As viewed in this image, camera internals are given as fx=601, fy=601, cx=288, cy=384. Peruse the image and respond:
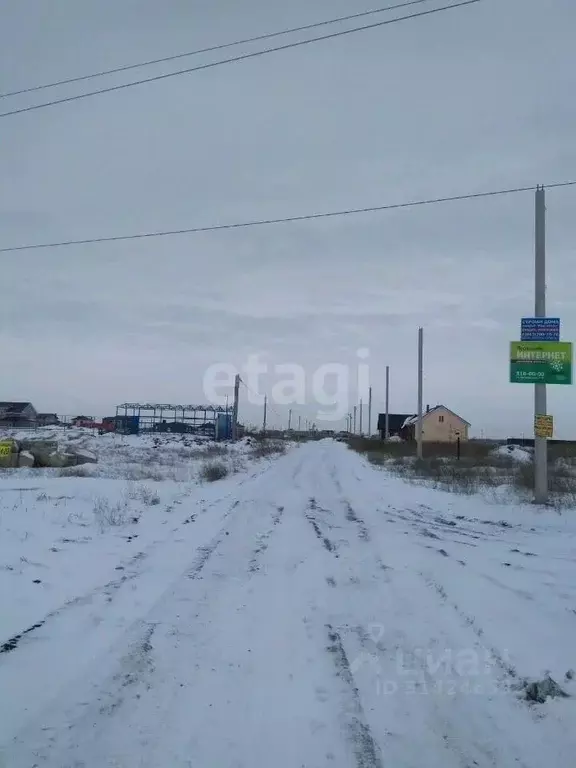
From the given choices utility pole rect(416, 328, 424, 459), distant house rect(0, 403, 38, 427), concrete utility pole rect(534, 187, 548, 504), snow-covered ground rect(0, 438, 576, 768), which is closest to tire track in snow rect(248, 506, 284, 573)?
snow-covered ground rect(0, 438, 576, 768)

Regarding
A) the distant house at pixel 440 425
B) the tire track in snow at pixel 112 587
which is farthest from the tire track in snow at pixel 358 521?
the distant house at pixel 440 425

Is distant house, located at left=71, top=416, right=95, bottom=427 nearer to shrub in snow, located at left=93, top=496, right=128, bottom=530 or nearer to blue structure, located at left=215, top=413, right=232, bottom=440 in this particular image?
blue structure, located at left=215, top=413, right=232, bottom=440

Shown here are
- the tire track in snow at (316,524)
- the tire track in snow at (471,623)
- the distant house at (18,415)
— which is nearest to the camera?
the tire track in snow at (471,623)

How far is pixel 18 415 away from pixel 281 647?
321 feet

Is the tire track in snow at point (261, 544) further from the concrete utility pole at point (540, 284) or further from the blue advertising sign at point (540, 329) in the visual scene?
the blue advertising sign at point (540, 329)

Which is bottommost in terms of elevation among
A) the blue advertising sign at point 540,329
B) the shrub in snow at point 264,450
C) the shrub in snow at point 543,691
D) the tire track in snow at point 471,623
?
the shrub in snow at point 264,450

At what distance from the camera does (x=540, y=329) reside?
14898 millimetres

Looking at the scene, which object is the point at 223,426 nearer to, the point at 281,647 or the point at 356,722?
the point at 281,647

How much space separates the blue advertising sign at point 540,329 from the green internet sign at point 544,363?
0.12 m

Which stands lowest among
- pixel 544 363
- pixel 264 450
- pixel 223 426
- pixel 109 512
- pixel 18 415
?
pixel 264 450

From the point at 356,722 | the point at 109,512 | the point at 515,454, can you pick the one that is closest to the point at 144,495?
the point at 109,512

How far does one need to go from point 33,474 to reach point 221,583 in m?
17.0

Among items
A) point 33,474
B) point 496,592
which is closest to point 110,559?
point 496,592

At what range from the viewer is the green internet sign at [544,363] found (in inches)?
581
